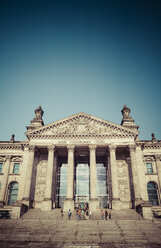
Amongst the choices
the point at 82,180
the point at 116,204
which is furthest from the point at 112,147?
the point at 116,204

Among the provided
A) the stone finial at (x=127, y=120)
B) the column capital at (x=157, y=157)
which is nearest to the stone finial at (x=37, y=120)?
the stone finial at (x=127, y=120)

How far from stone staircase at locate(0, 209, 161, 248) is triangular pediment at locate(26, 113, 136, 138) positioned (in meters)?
14.6

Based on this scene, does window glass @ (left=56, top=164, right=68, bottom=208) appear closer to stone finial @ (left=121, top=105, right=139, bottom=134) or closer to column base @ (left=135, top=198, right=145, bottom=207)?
column base @ (left=135, top=198, right=145, bottom=207)

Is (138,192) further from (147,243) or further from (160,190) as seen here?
(147,243)

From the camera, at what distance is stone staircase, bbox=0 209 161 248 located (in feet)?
48.2

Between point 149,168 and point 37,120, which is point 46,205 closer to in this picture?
point 37,120

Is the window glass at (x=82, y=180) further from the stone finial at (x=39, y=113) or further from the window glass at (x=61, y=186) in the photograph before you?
the stone finial at (x=39, y=113)

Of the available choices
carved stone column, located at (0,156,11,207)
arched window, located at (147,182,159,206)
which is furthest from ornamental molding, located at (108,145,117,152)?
carved stone column, located at (0,156,11,207)

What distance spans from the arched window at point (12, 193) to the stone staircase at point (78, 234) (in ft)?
44.3

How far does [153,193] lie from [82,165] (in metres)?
13.6

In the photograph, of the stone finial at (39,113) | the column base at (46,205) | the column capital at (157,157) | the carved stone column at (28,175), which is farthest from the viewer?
the stone finial at (39,113)

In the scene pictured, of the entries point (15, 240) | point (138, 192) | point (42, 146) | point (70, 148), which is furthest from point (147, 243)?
point (42, 146)

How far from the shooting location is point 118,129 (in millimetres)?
31766

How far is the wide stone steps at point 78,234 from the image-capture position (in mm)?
14719
